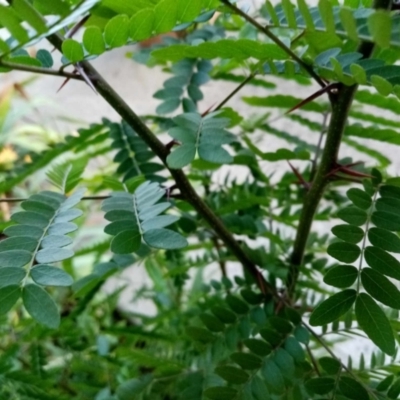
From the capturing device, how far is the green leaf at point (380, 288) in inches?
11.8

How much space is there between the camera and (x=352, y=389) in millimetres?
341

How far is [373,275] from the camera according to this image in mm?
310

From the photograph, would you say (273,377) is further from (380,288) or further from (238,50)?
(238,50)

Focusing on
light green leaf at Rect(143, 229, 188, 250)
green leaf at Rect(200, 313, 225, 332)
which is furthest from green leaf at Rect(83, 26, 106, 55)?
green leaf at Rect(200, 313, 225, 332)

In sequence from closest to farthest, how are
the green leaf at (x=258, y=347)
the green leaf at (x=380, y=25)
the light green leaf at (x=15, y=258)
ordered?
1. the green leaf at (x=380, y=25)
2. the light green leaf at (x=15, y=258)
3. the green leaf at (x=258, y=347)

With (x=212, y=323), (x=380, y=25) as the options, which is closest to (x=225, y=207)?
(x=212, y=323)

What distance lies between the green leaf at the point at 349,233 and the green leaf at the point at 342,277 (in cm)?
2

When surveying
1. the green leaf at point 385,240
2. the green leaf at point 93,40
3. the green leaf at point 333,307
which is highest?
the green leaf at point 93,40

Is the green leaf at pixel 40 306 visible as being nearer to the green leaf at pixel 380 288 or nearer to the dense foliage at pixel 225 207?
the dense foliage at pixel 225 207

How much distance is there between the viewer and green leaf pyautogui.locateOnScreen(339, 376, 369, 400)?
337 millimetres

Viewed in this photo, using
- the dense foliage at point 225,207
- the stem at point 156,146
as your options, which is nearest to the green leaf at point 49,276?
the dense foliage at point 225,207

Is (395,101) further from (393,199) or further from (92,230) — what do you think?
(92,230)

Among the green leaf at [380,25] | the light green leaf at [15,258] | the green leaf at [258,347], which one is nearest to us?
the green leaf at [380,25]

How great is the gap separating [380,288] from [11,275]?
0.67ft
